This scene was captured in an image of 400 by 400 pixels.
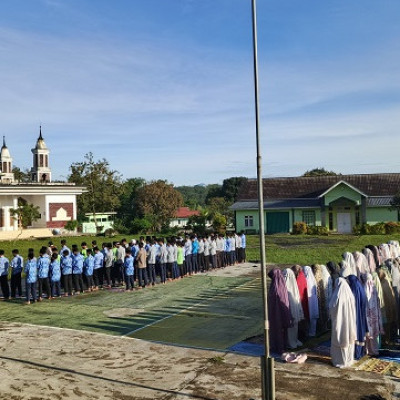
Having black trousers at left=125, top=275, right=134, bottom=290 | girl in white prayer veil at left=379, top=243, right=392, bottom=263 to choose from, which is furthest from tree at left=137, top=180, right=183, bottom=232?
girl in white prayer veil at left=379, top=243, right=392, bottom=263

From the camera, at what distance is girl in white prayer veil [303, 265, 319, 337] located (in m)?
9.38

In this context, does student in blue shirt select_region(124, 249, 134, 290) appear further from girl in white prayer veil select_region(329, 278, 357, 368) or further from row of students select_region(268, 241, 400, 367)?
girl in white prayer veil select_region(329, 278, 357, 368)

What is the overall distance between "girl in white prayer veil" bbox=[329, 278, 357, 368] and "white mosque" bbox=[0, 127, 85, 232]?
33.2 metres

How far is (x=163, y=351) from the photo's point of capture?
870cm

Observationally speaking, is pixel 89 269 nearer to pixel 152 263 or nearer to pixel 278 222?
pixel 152 263

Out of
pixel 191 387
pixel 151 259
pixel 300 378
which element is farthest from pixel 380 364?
pixel 151 259

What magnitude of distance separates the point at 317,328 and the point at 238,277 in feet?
22.6

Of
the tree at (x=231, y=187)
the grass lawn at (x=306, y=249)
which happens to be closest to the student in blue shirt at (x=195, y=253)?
the grass lawn at (x=306, y=249)

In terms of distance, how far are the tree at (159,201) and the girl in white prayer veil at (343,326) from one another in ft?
132

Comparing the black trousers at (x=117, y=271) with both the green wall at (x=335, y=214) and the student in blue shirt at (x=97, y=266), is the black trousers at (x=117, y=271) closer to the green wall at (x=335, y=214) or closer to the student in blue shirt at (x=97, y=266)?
the student in blue shirt at (x=97, y=266)

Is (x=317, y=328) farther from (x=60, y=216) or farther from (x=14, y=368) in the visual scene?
(x=60, y=216)

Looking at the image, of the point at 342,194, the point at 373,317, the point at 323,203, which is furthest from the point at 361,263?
the point at 323,203

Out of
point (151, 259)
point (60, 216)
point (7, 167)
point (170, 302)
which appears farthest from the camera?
point (7, 167)

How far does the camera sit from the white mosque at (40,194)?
3859cm
